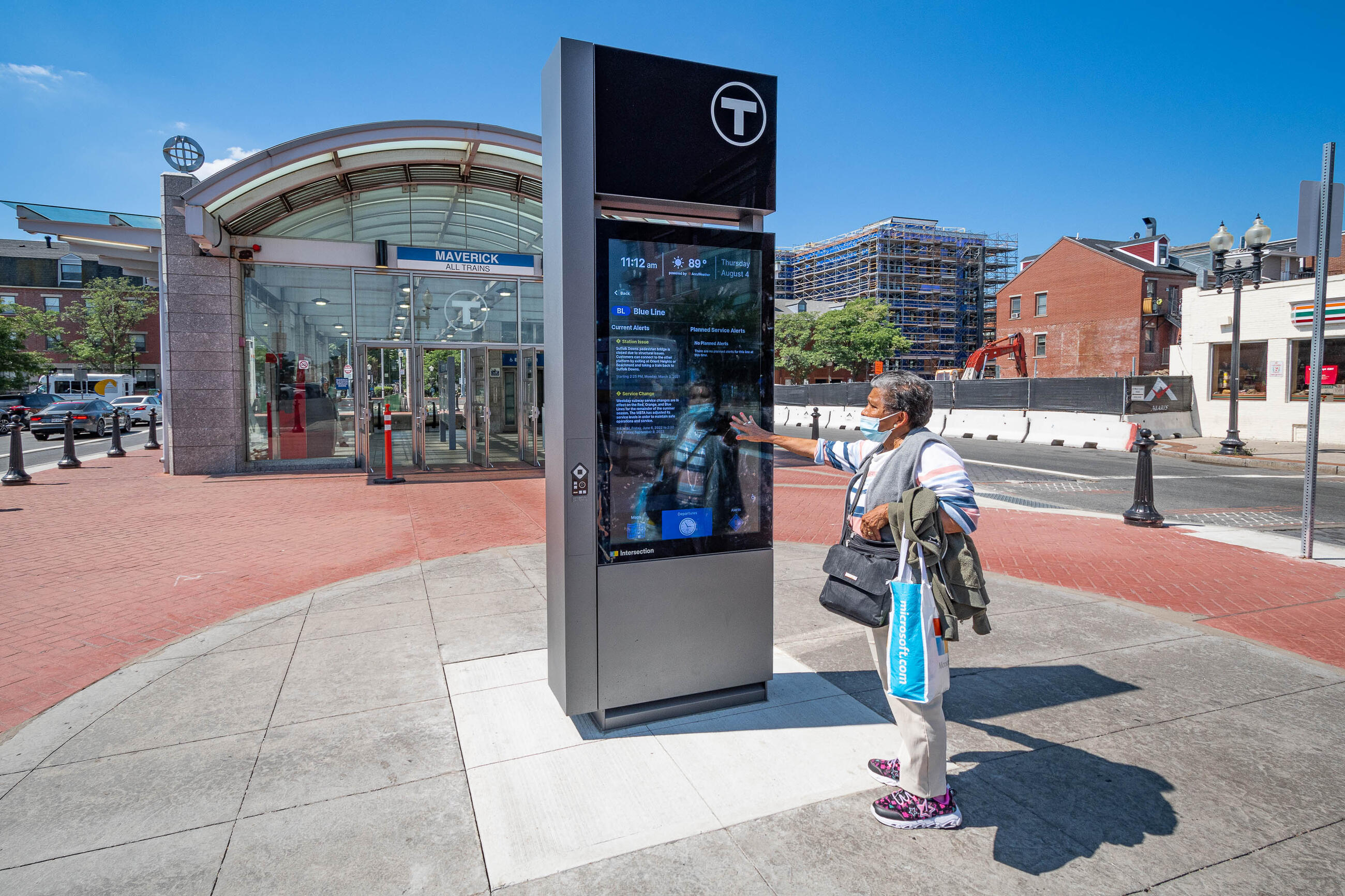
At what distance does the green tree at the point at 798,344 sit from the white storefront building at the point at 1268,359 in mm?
50223

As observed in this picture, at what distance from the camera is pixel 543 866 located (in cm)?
265

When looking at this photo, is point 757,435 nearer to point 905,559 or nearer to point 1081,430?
point 905,559

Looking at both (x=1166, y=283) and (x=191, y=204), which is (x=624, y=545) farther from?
(x=1166, y=283)

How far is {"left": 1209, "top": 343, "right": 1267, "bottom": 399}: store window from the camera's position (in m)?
22.4

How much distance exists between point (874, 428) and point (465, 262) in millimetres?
14129

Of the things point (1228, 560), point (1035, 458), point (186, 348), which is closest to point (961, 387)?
point (1035, 458)

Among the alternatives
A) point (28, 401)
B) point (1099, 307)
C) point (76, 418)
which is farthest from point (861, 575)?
point (1099, 307)

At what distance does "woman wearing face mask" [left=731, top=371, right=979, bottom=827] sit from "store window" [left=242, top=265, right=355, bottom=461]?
14043 millimetres

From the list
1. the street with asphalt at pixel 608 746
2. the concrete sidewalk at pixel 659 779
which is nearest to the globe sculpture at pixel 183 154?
the street with asphalt at pixel 608 746

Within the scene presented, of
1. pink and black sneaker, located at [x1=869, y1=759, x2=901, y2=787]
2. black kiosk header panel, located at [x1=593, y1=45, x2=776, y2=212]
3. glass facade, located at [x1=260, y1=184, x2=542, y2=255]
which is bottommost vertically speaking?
pink and black sneaker, located at [x1=869, y1=759, x2=901, y2=787]

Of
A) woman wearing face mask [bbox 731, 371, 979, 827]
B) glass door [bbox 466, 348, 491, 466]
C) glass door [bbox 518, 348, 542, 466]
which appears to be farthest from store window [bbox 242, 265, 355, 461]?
woman wearing face mask [bbox 731, 371, 979, 827]

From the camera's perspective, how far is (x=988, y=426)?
2495 cm

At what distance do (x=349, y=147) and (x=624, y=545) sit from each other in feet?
40.7

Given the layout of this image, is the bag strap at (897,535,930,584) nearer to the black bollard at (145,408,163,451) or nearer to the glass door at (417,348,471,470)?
the glass door at (417,348,471,470)
